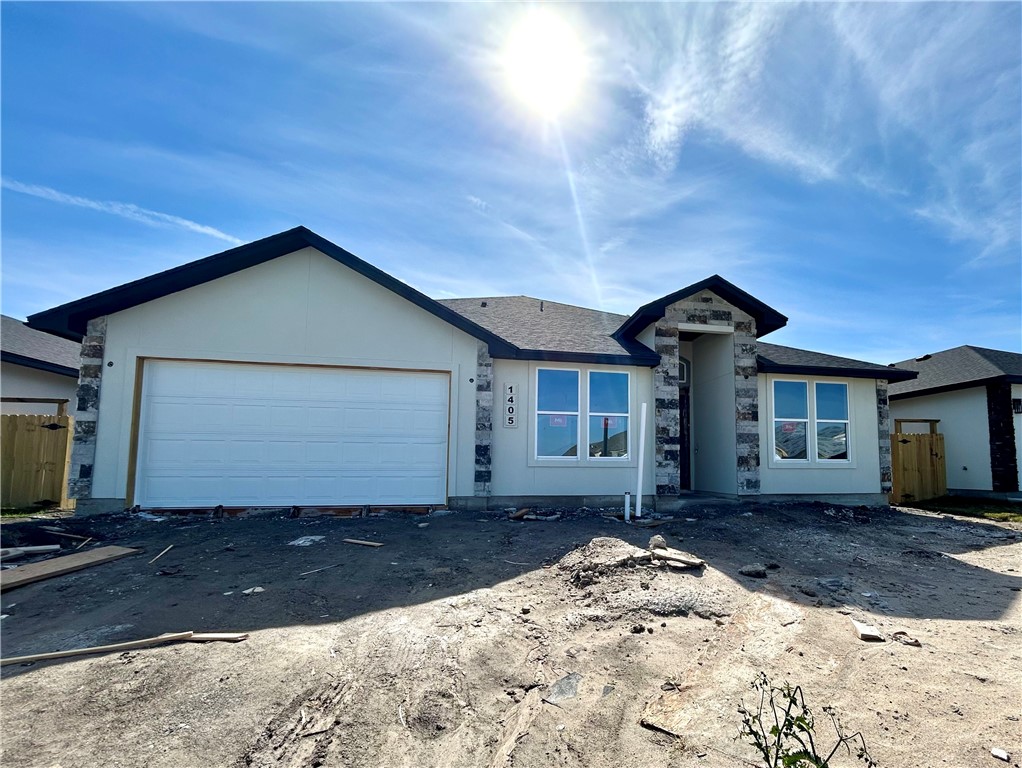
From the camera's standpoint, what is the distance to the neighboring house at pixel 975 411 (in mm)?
15320

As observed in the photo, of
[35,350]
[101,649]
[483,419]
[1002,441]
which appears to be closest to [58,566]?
[101,649]

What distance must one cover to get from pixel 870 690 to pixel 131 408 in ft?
37.5

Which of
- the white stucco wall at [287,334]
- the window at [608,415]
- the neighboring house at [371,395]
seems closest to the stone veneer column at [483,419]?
the neighboring house at [371,395]

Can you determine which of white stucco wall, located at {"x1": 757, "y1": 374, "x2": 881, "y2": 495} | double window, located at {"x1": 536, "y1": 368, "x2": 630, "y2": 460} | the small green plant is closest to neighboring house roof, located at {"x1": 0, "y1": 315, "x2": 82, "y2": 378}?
double window, located at {"x1": 536, "y1": 368, "x2": 630, "y2": 460}

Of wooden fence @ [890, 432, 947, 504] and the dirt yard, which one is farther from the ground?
wooden fence @ [890, 432, 947, 504]

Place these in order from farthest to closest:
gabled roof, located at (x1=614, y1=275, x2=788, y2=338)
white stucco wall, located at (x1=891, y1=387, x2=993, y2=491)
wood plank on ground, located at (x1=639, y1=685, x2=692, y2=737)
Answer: white stucco wall, located at (x1=891, y1=387, x2=993, y2=491)
gabled roof, located at (x1=614, y1=275, x2=788, y2=338)
wood plank on ground, located at (x1=639, y1=685, x2=692, y2=737)

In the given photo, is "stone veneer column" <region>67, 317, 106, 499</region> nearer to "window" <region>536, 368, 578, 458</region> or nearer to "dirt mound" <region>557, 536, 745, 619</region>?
"window" <region>536, 368, 578, 458</region>

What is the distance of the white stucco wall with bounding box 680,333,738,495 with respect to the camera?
12148 millimetres

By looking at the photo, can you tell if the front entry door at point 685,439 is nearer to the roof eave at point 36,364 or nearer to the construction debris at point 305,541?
the construction debris at point 305,541

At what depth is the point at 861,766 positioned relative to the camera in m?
2.71

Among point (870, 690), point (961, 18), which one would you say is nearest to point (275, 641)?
point (870, 690)

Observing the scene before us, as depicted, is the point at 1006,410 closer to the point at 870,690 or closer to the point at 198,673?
the point at 870,690

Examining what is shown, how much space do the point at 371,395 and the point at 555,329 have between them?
4.90m

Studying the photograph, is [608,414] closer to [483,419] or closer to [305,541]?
[483,419]
